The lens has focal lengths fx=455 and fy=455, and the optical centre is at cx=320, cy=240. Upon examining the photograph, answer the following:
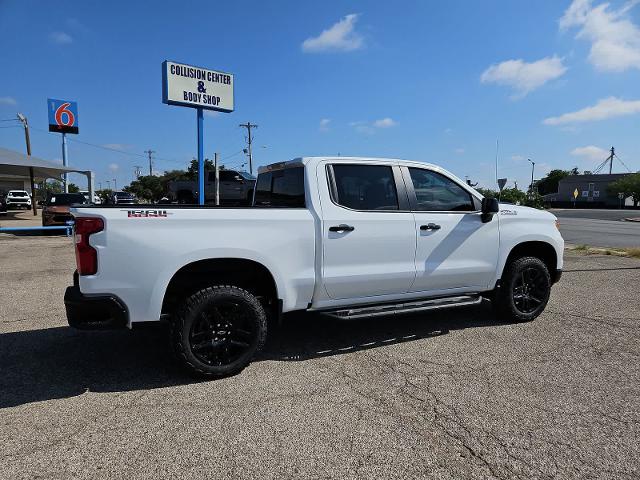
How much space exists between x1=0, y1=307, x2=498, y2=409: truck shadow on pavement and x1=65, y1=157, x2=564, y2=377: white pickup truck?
1.45 ft

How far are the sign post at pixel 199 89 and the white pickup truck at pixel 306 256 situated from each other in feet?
42.0

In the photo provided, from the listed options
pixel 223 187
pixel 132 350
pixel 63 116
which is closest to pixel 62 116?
pixel 63 116

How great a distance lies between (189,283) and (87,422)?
4.13 feet

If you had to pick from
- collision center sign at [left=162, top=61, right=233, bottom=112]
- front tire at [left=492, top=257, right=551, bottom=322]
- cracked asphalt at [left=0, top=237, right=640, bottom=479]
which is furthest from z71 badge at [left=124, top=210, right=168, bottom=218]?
collision center sign at [left=162, top=61, right=233, bottom=112]

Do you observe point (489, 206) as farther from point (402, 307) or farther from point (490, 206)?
point (402, 307)

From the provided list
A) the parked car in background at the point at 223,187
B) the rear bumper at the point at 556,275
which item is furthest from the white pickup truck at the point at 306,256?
the parked car in background at the point at 223,187

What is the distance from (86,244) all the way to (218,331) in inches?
48.2

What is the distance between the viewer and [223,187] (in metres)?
23.7

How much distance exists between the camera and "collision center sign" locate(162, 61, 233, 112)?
645 inches

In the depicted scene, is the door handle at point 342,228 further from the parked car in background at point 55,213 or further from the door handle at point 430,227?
the parked car in background at point 55,213

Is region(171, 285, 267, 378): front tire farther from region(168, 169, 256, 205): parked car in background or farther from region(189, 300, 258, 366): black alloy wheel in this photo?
region(168, 169, 256, 205): parked car in background

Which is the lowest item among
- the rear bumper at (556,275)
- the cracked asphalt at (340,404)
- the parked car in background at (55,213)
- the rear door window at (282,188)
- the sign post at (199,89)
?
the cracked asphalt at (340,404)

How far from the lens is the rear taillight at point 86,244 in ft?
11.0

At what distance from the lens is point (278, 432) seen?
117 inches
